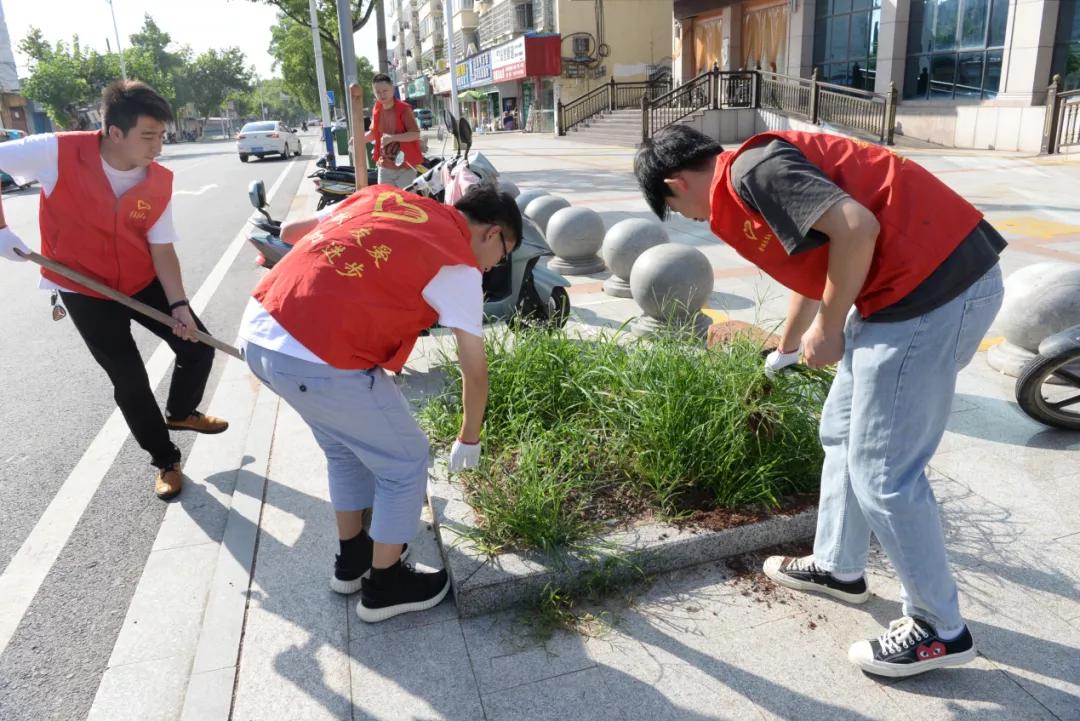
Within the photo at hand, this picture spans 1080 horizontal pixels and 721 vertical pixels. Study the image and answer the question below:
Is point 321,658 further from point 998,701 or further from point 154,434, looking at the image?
point 998,701

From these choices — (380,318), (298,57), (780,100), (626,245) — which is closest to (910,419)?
(380,318)

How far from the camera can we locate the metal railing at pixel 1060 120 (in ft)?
49.7

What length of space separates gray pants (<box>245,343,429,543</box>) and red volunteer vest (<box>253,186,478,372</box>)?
8 cm

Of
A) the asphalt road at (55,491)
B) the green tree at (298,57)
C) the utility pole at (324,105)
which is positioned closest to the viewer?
the asphalt road at (55,491)

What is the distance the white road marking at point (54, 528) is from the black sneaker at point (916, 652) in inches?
116

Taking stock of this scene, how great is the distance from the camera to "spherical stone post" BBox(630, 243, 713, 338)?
5.54 metres

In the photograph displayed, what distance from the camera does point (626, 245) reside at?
22.4ft

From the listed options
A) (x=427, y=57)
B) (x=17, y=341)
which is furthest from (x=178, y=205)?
(x=427, y=57)

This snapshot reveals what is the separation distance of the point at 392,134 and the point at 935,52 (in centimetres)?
1599

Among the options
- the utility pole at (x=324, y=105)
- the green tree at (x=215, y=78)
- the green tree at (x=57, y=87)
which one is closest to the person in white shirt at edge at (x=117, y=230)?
the utility pole at (x=324, y=105)

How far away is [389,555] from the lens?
8.69 ft

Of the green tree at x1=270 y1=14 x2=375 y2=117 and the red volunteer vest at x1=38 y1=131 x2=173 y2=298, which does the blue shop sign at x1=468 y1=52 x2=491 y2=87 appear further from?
the red volunteer vest at x1=38 y1=131 x2=173 y2=298

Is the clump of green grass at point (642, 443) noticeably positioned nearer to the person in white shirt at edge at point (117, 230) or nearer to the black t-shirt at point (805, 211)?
the black t-shirt at point (805, 211)

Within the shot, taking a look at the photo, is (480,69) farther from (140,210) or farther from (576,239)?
(140,210)
